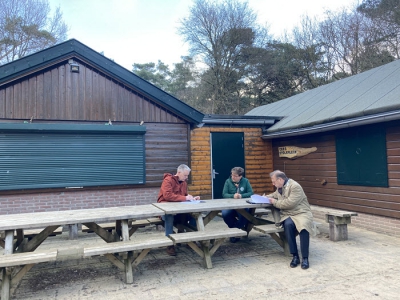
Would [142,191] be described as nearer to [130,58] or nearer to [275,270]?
[275,270]

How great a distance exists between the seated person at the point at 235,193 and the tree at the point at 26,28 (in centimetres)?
1639

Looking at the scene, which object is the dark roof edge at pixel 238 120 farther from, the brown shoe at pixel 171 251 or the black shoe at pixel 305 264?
the black shoe at pixel 305 264

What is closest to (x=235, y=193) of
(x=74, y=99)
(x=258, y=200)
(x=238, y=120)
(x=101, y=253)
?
(x=258, y=200)

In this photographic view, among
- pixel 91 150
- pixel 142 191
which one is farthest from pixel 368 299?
pixel 91 150

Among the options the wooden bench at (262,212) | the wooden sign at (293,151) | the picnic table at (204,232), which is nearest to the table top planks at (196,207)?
the picnic table at (204,232)

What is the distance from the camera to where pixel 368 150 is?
593cm

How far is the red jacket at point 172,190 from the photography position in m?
4.73

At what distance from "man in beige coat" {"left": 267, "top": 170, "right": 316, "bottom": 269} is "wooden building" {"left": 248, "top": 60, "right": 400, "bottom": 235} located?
2323 millimetres

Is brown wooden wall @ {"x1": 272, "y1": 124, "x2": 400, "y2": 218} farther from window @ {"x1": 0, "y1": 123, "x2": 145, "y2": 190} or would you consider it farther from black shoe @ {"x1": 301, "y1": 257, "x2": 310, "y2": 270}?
window @ {"x1": 0, "y1": 123, "x2": 145, "y2": 190}

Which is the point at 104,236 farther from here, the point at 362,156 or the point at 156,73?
the point at 156,73

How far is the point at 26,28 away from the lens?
57.1 ft

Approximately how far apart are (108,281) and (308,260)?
264cm

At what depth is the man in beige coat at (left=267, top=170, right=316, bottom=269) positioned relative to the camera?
3.95m

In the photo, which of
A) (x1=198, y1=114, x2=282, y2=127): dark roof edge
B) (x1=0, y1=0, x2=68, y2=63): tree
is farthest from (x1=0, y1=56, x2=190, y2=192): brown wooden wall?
(x1=0, y1=0, x2=68, y2=63): tree
